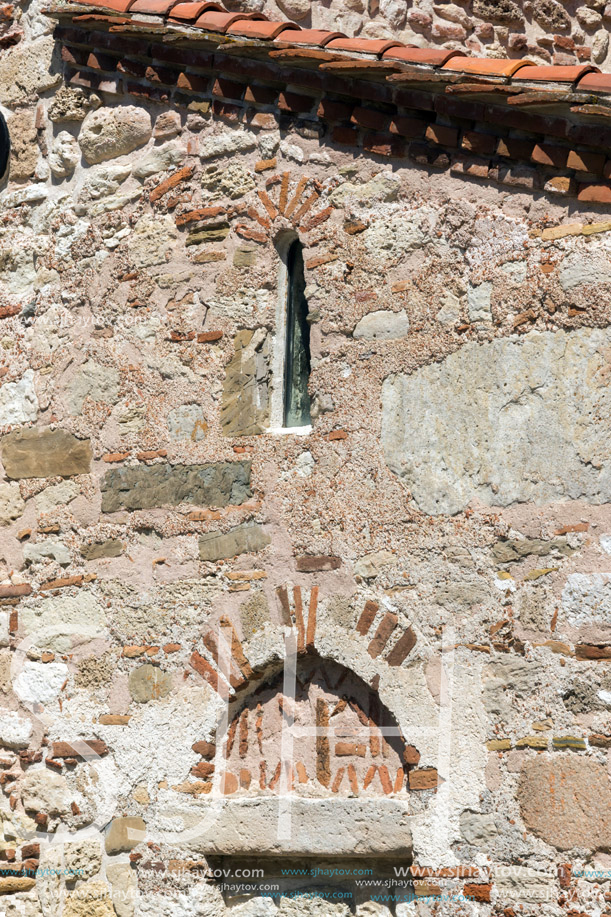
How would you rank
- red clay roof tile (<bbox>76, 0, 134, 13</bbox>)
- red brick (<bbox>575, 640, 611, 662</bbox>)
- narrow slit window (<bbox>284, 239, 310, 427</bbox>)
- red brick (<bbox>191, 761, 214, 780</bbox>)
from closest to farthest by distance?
1. red brick (<bbox>575, 640, 611, 662</bbox>)
2. red brick (<bbox>191, 761, 214, 780</bbox>)
3. narrow slit window (<bbox>284, 239, 310, 427</bbox>)
4. red clay roof tile (<bbox>76, 0, 134, 13</bbox>)

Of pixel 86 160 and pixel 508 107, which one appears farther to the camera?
pixel 86 160

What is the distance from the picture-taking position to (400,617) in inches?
165

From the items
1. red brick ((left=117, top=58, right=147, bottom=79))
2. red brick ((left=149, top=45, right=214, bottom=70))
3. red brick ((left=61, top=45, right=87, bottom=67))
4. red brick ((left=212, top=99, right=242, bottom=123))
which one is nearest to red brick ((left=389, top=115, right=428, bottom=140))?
red brick ((left=212, top=99, right=242, bottom=123))

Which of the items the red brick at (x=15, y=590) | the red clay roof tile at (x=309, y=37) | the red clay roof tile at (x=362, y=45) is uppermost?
the red clay roof tile at (x=309, y=37)

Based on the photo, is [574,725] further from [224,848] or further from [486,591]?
[224,848]

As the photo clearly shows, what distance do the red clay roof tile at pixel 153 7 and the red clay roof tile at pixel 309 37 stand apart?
55cm

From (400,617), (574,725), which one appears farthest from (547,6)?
(574,725)

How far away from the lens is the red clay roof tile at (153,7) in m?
4.74

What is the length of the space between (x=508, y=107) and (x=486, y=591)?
1.66 m

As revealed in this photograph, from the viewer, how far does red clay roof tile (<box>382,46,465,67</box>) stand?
4211 millimetres

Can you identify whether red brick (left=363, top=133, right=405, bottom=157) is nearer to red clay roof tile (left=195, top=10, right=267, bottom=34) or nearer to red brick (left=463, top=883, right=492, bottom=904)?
red clay roof tile (left=195, top=10, right=267, bottom=34)

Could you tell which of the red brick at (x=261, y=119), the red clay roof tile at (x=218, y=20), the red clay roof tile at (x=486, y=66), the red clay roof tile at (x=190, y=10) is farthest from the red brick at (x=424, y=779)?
the red clay roof tile at (x=190, y=10)

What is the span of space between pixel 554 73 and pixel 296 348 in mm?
1390

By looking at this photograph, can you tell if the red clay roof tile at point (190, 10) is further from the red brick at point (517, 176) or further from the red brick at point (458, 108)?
the red brick at point (517, 176)
